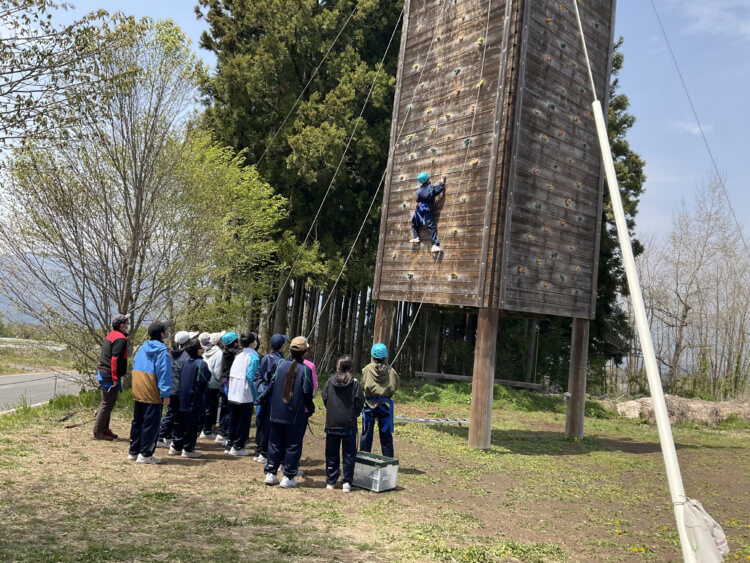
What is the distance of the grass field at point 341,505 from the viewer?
5191mm

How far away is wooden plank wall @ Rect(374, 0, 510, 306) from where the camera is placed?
1166 cm

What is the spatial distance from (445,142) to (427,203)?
4.61 feet

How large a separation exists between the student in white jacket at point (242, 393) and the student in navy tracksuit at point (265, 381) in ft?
0.66

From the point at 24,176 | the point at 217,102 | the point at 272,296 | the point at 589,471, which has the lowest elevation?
the point at 589,471

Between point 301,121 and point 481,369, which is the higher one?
point 301,121

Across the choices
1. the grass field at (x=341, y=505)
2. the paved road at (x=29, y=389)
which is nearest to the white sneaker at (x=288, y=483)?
the grass field at (x=341, y=505)

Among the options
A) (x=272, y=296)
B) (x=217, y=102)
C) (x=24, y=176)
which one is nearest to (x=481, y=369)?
(x=24, y=176)

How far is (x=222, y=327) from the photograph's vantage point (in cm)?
2073

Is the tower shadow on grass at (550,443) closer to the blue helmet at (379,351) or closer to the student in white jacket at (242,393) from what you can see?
the blue helmet at (379,351)

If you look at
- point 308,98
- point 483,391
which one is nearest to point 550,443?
point 483,391

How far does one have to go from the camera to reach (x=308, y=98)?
2334cm

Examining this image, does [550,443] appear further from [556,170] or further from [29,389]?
[29,389]

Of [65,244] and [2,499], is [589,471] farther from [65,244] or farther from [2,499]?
[65,244]

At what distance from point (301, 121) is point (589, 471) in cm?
1661
